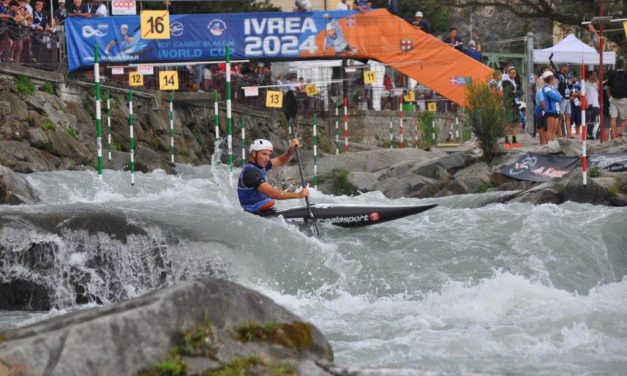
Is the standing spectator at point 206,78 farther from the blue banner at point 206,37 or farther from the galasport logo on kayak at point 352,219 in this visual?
the galasport logo on kayak at point 352,219

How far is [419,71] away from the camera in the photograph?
23.6 m

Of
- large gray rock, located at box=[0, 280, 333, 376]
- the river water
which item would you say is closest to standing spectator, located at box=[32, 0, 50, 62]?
the river water

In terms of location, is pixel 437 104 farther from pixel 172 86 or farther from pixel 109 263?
pixel 109 263

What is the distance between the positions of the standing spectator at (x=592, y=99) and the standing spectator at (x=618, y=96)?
0.69 m

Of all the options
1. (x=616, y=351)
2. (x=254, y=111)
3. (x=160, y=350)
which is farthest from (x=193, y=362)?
(x=254, y=111)

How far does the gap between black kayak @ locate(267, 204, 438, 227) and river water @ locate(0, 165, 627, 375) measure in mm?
138

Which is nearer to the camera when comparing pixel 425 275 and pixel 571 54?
pixel 425 275

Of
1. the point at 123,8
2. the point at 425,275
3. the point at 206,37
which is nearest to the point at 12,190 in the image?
the point at 425,275

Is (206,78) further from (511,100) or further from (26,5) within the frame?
(511,100)

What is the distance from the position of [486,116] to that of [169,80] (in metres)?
7.25

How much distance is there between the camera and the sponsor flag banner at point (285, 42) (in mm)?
22156

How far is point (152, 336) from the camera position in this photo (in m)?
5.83

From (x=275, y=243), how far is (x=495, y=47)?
43.0 metres

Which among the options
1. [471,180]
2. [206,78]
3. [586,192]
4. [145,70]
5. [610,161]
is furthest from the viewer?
[206,78]
